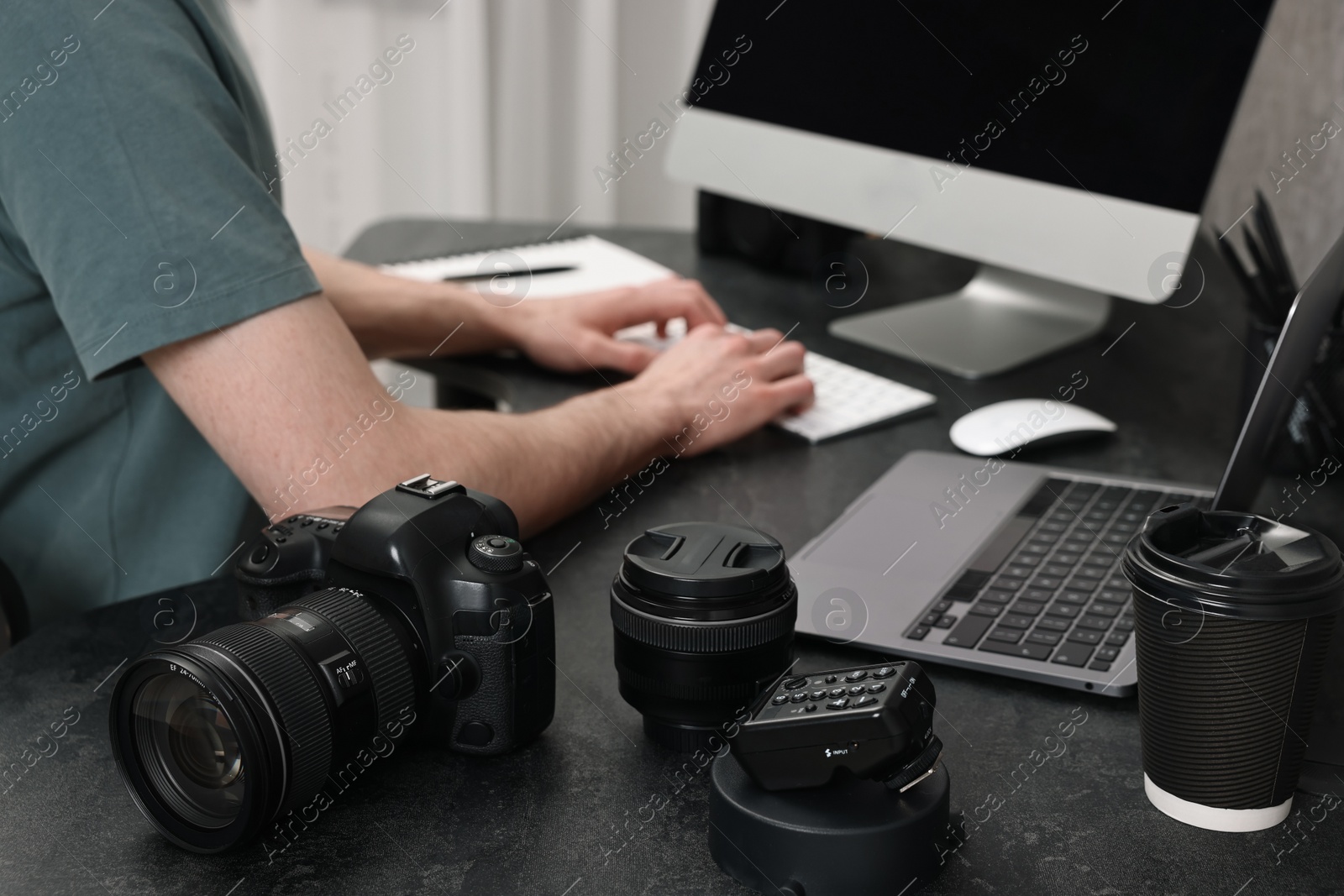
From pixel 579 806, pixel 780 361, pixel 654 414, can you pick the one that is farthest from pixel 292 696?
pixel 780 361

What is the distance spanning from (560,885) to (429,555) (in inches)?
6.6

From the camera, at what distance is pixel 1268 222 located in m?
0.93

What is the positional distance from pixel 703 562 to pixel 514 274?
0.85m

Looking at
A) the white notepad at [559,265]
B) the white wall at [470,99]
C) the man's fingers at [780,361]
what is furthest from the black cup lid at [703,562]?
the white wall at [470,99]

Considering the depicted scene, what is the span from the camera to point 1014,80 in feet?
3.56

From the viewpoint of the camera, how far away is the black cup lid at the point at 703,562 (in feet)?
1.87

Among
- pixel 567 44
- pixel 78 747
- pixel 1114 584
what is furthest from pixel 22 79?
pixel 567 44

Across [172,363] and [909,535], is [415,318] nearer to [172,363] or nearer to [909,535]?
[172,363]

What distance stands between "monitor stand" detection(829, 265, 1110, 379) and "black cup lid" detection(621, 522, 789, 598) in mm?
579

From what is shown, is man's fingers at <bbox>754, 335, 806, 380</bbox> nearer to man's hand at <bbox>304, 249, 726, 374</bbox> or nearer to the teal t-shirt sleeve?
man's hand at <bbox>304, 249, 726, 374</bbox>

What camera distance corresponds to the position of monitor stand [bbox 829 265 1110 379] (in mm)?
1168

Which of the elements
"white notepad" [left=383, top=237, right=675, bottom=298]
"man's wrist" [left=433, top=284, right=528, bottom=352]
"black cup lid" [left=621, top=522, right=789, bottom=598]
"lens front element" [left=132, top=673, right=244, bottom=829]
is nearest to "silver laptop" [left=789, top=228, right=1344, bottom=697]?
"black cup lid" [left=621, top=522, right=789, bottom=598]

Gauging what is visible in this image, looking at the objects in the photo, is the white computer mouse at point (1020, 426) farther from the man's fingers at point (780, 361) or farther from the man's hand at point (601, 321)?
the man's hand at point (601, 321)

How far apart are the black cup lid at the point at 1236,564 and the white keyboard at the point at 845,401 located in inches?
18.2
